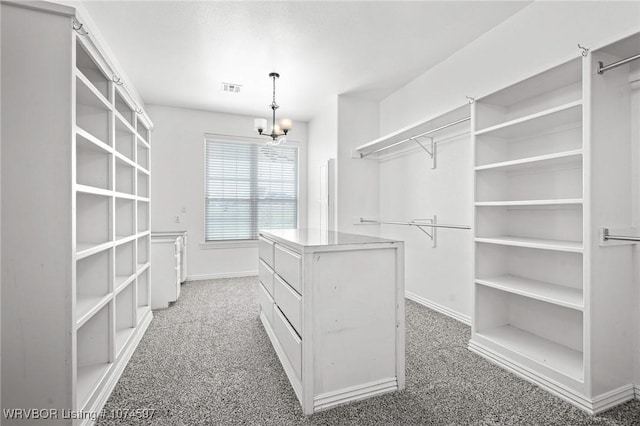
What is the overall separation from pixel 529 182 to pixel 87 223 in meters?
3.24

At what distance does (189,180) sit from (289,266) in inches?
146

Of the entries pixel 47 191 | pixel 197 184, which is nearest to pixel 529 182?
pixel 47 191

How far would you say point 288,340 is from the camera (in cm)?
195

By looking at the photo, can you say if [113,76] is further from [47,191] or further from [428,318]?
[428,318]

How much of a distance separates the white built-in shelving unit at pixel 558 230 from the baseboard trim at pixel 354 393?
0.94m

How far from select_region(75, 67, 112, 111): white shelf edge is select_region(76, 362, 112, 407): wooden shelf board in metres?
1.63

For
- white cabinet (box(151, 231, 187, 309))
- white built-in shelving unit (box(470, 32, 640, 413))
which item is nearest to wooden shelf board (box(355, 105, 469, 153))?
white built-in shelving unit (box(470, 32, 640, 413))

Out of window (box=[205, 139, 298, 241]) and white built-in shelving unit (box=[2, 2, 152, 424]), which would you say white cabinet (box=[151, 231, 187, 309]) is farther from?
white built-in shelving unit (box=[2, 2, 152, 424])

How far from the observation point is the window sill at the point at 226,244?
504 cm

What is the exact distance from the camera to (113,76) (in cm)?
201

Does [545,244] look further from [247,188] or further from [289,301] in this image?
[247,188]

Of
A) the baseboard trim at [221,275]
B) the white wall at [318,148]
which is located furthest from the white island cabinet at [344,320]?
the baseboard trim at [221,275]

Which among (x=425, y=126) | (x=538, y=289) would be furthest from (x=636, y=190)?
(x=425, y=126)

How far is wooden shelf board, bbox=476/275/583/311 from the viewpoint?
1.85 m
